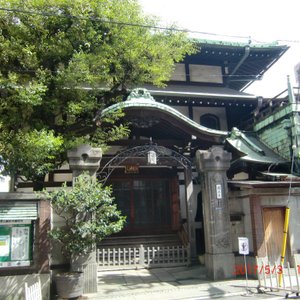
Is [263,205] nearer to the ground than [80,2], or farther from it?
nearer to the ground

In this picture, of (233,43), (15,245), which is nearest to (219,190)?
(15,245)

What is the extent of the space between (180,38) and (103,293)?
10.6m

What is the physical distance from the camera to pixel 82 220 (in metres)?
10.1

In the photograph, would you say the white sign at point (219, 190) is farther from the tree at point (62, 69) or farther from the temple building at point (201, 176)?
the tree at point (62, 69)

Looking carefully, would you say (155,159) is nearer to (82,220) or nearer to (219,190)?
(219,190)

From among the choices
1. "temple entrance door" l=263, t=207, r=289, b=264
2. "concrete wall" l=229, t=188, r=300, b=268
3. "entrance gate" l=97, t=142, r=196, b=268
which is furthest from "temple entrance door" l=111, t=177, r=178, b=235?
"temple entrance door" l=263, t=207, r=289, b=264

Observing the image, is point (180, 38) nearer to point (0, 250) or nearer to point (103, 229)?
point (103, 229)

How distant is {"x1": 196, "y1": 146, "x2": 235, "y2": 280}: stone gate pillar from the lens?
11.4 m

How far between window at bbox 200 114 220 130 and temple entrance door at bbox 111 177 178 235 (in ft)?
14.0

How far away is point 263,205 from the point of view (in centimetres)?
1205

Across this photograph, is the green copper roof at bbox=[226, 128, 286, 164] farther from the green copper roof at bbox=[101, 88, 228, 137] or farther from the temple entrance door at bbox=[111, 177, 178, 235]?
the temple entrance door at bbox=[111, 177, 178, 235]

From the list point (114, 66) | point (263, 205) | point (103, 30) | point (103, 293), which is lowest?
point (103, 293)

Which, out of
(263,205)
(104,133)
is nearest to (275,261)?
(263,205)

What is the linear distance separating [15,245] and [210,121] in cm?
1293
